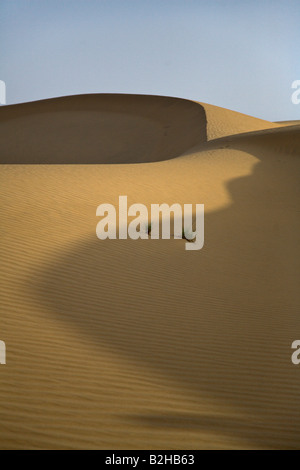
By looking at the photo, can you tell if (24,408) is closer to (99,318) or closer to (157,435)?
(157,435)

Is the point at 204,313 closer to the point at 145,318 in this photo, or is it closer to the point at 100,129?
the point at 145,318

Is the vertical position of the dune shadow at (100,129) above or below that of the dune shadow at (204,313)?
above

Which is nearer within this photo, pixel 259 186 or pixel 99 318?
pixel 99 318

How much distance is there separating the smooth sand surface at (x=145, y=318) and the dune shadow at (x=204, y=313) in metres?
0.02

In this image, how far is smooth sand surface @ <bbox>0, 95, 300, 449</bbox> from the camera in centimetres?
350

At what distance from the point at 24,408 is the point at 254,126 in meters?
25.0

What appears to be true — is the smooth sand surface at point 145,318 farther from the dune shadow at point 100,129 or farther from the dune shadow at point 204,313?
the dune shadow at point 100,129

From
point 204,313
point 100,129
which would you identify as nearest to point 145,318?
point 204,313

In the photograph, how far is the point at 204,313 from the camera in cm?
570

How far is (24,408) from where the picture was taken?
3.45m

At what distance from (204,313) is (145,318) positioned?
831mm

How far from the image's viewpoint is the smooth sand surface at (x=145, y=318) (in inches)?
138

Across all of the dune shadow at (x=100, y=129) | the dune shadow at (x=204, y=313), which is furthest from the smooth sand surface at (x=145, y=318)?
the dune shadow at (x=100, y=129)
